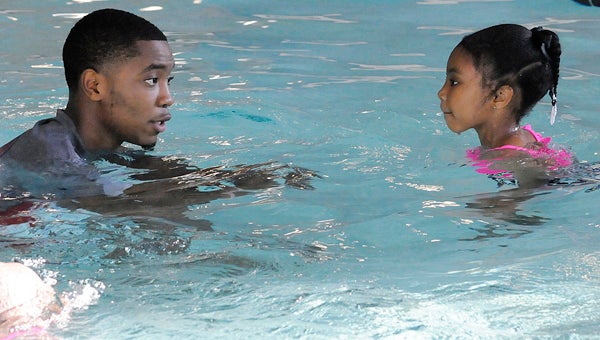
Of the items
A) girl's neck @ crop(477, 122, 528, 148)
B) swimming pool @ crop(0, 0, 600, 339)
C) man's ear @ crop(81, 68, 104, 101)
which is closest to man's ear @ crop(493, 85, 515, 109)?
girl's neck @ crop(477, 122, 528, 148)

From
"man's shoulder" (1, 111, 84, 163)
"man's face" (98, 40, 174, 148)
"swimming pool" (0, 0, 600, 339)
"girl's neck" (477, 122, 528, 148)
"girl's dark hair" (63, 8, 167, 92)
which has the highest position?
"girl's dark hair" (63, 8, 167, 92)

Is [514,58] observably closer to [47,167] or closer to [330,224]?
[330,224]

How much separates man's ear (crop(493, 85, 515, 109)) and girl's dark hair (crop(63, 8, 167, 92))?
1608 mm

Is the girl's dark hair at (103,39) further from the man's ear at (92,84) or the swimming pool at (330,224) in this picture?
the swimming pool at (330,224)

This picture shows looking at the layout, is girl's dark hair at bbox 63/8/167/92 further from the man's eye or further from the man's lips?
the man's lips

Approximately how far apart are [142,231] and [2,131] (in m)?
2.33

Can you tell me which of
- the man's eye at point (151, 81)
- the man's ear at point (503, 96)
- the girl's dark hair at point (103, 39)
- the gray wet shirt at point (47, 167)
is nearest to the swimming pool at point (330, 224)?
the gray wet shirt at point (47, 167)

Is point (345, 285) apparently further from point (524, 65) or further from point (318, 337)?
point (524, 65)

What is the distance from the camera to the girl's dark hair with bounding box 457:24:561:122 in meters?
4.96

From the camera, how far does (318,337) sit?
9.78 feet

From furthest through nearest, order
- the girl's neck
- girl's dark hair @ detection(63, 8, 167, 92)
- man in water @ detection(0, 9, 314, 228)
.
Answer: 1. the girl's neck
2. girl's dark hair @ detection(63, 8, 167, 92)
3. man in water @ detection(0, 9, 314, 228)

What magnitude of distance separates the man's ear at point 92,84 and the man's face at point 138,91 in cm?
3

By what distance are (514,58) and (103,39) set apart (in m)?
1.90

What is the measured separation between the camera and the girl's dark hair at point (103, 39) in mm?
4508
